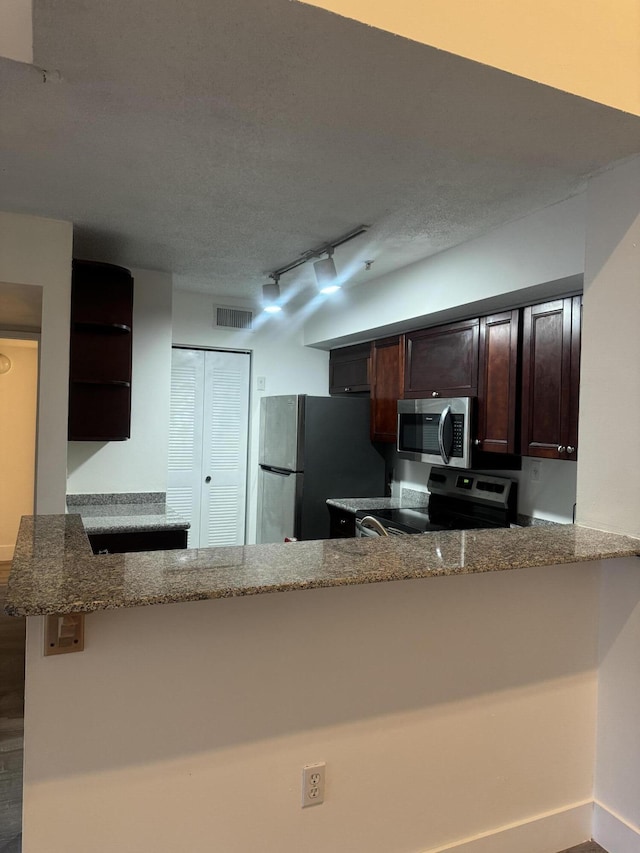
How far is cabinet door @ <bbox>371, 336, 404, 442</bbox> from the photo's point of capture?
3958 millimetres

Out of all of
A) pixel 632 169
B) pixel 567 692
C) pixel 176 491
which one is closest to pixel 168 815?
pixel 567 692

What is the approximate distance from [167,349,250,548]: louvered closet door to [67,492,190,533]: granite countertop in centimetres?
80

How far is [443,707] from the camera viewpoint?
183 centimetres

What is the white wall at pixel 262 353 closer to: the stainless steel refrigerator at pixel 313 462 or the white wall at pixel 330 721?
the stainless steel refrigerator at pixel 313 462

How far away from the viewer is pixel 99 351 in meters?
3.34

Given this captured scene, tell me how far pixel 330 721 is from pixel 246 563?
0.57 meters

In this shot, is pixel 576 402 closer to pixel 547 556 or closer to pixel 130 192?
pixel 547 556

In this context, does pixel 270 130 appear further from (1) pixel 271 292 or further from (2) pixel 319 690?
(1) pixel 271 292

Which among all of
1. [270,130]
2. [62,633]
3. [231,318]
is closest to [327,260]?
[270,130]

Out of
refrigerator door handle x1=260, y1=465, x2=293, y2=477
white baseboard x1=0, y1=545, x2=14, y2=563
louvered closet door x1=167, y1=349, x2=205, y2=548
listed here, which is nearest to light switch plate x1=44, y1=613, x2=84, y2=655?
refrigerator door handle x1=260, y1=465, x2=293, y2=477

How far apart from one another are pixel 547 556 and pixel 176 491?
11.1 feet

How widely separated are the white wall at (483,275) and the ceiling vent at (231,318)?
3.14ft

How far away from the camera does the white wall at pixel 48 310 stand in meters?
2.75

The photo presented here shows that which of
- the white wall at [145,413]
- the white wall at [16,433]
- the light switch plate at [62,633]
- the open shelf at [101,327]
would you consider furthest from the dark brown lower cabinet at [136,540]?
the white wall at [16,433]
